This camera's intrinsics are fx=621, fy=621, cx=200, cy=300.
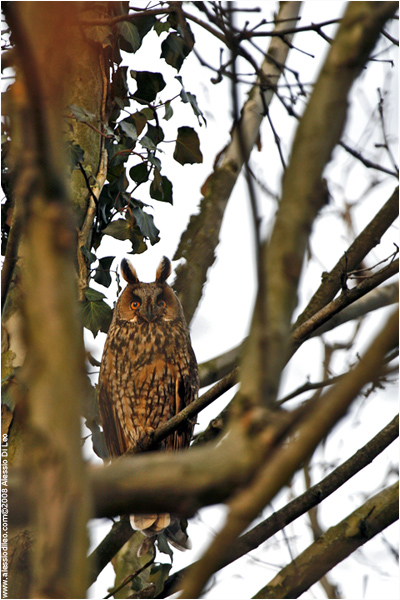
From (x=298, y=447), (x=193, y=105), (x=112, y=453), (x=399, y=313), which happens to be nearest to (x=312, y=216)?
(x=399, y=313)

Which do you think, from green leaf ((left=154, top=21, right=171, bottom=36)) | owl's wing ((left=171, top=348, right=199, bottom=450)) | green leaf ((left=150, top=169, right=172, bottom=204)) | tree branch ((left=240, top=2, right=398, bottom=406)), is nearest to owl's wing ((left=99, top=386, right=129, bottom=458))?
owl's wing ((left=171, top=348, right=199, bottom=450))

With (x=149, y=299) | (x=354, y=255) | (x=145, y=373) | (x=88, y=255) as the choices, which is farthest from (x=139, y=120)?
(x=145, y=373)

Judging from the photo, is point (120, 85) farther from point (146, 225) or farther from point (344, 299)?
point (344, 299)

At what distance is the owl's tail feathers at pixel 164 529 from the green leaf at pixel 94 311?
916 mm

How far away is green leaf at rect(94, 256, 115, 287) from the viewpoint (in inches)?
106

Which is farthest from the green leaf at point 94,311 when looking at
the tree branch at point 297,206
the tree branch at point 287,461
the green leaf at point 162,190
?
the tree branch at point 287,461

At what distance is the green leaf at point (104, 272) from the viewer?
8.84 feet

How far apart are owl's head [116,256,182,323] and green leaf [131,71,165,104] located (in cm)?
118

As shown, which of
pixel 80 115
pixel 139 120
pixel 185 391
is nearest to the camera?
pixel 80 115

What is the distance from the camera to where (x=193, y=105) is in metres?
2.68

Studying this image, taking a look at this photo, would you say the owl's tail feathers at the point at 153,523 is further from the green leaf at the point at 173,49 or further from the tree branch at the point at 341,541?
the green leaf at the point at 173,49

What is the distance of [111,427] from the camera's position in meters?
3.56

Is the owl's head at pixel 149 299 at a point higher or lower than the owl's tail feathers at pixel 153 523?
higher

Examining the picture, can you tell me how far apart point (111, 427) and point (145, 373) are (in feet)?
1.26
